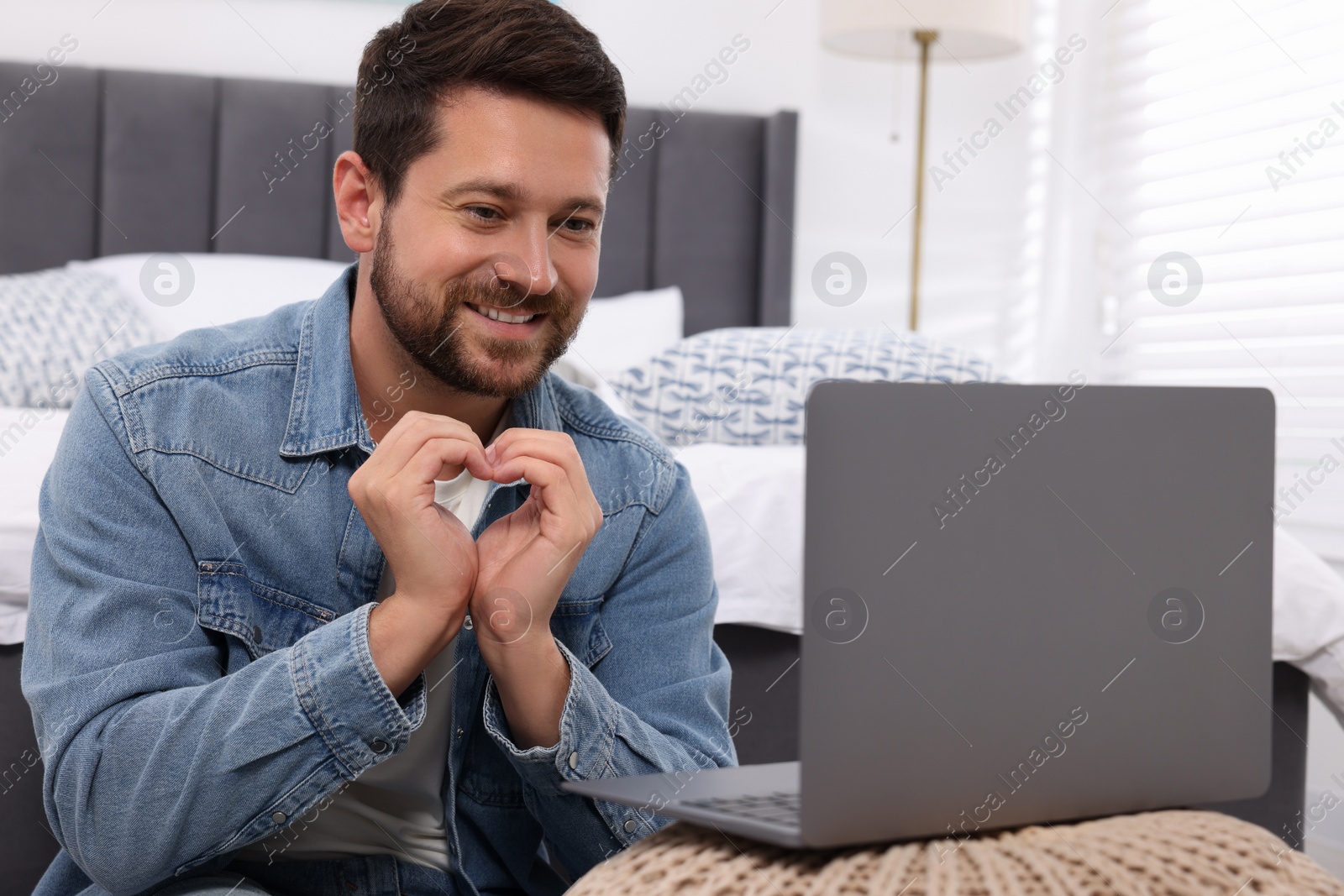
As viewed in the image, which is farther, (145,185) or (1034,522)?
(145,185)

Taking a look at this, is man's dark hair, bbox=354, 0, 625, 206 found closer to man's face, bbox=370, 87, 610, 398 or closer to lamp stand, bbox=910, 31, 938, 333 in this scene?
man's face, bbox=370, 87, 610, 398

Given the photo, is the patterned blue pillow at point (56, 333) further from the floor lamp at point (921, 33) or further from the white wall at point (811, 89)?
the floor lamp at point (921, 33)

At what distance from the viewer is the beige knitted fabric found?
1.81ft

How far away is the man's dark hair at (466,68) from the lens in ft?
3.14

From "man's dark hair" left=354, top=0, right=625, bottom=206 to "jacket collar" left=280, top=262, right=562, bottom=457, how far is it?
11 cm

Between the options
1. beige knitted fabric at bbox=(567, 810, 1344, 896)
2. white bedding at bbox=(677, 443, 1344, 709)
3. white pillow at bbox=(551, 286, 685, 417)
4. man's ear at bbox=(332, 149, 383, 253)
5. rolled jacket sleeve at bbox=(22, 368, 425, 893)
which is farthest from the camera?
white pillow at bbox=(551, 286, 685, 417)

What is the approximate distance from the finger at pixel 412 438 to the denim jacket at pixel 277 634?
0.10 m

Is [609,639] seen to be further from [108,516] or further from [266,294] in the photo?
[266,294]

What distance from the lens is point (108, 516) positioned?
0.84m

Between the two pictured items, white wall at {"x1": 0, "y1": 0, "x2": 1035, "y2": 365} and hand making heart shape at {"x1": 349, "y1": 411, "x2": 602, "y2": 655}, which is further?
white wall at {"x1": 0, "y1": 0, "x2": 1035, "y2": 365}

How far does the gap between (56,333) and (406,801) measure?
4.54ft

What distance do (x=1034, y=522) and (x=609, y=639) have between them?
471 millimetres

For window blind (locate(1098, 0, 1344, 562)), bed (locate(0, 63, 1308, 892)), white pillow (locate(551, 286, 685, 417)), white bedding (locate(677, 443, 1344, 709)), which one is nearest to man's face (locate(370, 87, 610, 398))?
white bedding (locate(677, 443, 1344, 709))

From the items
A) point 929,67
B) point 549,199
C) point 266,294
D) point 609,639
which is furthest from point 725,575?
point 929,67
